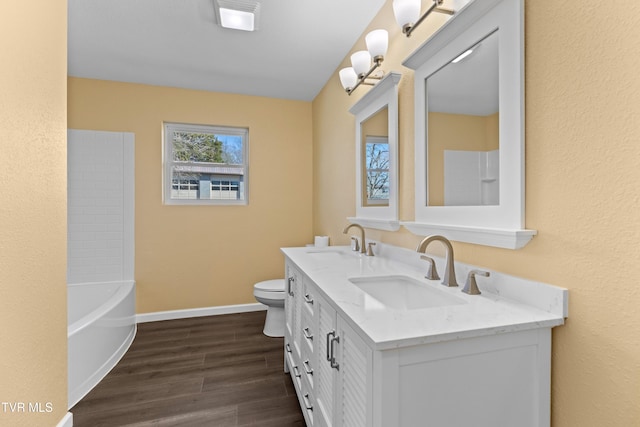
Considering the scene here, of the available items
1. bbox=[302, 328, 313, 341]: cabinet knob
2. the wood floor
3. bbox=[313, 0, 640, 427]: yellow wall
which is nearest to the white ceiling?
bbox=[313, 0, 640, 427]: yellow wall

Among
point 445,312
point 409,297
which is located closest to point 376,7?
point 409,297

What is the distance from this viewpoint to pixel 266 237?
3.43 meters

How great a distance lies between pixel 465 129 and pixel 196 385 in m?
2.11

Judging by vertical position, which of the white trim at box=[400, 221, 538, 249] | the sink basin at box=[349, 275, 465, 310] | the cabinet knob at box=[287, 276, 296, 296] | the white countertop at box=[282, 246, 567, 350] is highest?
the white trim at box=[400, 221, 538, 249]

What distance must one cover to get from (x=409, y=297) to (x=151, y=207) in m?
2.73

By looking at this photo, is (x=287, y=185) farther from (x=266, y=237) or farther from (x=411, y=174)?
(x=411, y=174)

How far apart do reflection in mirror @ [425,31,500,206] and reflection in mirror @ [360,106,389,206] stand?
418 millimetres

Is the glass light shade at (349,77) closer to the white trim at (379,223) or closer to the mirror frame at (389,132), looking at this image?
the mirror frame at (389,132)

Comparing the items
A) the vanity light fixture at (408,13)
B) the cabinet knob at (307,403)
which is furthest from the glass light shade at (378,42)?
the cabinet knob at (307,403)

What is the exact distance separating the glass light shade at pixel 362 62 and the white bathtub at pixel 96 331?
235 cm

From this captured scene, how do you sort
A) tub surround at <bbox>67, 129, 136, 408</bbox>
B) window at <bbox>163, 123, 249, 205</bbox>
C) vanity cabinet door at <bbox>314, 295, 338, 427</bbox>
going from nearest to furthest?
1. vanity cabinet door at <bbox>314, 295, 338, 427</bbox>
2. tub surround at <bbox>67, 129, 136, 408</bbox>
3. window at <bbox>163, 123, 249, 205</bbox>

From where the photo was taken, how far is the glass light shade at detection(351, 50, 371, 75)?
188 cm

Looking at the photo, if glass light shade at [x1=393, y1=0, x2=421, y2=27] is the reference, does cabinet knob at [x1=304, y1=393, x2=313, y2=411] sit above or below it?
below

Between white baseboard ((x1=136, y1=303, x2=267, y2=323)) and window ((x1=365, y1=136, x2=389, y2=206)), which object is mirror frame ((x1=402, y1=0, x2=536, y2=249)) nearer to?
window ((x1=365, y1=136, x2=389, y2=206))
